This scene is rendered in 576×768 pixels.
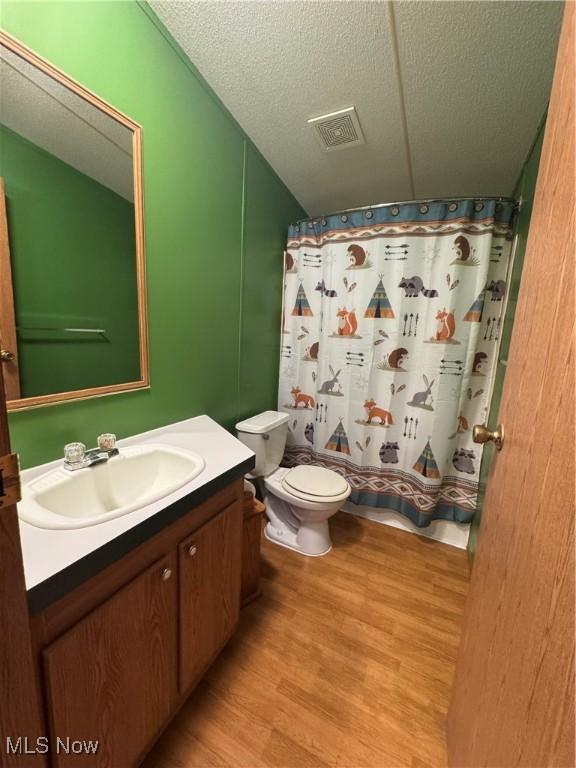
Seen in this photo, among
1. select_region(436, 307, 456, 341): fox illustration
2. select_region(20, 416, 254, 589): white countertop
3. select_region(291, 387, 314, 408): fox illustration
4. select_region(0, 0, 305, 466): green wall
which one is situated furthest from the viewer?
select_region(291, 387, 314, 408): fox illustration

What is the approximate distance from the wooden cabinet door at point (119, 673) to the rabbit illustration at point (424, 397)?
1559 mm

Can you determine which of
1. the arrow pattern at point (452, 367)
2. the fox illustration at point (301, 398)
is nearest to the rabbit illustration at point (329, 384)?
the fox illustration at point (301, 398)

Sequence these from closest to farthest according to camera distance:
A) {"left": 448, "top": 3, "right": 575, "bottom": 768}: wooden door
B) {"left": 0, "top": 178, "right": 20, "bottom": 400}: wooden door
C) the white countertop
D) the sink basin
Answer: {"left": 448, "top": 3, "right": 575, "bottom": 768}: wooden door, the white countertop, the sink basin, {"left": 0, "top": 178, "right": 20, "bottom": 400}: wooden door

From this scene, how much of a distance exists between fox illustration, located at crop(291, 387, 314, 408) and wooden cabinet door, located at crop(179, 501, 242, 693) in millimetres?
1196

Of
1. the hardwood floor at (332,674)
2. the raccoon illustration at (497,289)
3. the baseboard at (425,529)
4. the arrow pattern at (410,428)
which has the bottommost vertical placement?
the hardwood floor at (332,674)

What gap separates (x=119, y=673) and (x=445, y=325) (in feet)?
6.38

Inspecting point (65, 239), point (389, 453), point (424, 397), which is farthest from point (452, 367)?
point (65, 239)

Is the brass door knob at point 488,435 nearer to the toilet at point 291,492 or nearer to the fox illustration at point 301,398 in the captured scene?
the toilet at point 291,492

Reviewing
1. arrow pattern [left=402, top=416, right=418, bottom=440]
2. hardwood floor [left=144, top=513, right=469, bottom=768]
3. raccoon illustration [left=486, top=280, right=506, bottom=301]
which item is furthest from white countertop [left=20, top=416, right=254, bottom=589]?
raccoon illustration [left=486, top=280, right=506, bottom=301]

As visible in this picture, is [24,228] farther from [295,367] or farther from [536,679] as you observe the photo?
[295,367]

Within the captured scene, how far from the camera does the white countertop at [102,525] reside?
1.83 feet

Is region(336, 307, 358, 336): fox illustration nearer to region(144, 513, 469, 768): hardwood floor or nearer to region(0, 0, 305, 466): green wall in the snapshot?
region(0, 0, 305, 466): green wall

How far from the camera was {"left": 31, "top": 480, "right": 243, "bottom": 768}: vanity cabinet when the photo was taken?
59 centimetres

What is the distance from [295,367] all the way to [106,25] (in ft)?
5.67
